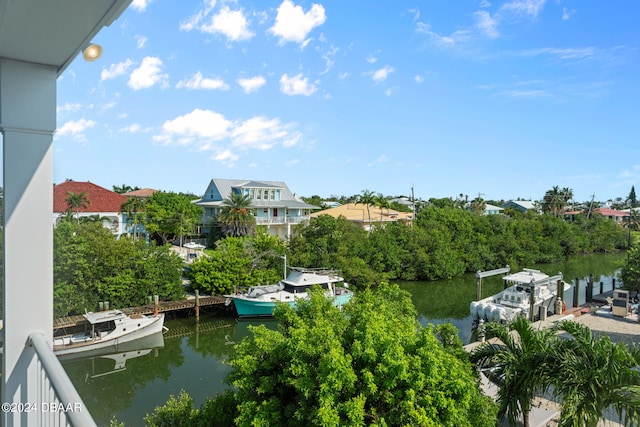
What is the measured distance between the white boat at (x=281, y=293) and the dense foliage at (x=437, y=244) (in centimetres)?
362

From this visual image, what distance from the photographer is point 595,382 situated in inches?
184

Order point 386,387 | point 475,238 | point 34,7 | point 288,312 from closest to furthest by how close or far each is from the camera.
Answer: point 34,7 < point 386,387 < point 288,312 < point 475,238

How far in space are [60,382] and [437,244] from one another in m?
27.2

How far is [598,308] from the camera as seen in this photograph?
1620cm

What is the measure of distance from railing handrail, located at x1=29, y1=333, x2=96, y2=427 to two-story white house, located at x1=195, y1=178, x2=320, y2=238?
87.0 ft

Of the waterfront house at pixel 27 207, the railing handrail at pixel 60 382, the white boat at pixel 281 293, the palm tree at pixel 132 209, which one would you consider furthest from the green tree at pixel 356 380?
the palm tree at pixel 132 209

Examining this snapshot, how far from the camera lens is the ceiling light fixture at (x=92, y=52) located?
1.88 meters

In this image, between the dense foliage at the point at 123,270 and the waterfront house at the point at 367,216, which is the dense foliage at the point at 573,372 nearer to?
the dense foliage at the point at 123,270

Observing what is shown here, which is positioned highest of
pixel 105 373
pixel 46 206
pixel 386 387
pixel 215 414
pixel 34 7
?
pixel 34 7

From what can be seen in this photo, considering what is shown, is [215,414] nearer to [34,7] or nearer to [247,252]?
[34,7]

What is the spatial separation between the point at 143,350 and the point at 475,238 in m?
25.0

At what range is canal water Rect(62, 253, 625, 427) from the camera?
10070mm

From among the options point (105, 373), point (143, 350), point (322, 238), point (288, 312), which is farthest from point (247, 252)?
point (288, 312)

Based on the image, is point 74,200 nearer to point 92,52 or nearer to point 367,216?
point 92,52
